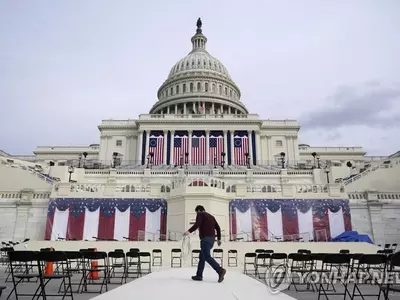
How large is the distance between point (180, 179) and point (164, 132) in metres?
39.8

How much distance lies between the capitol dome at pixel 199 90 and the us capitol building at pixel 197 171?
27cm

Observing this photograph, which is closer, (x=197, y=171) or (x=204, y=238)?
(x=204, y=238)

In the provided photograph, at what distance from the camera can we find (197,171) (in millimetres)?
46688

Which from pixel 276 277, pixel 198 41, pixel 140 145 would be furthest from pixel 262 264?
pixel 198 41

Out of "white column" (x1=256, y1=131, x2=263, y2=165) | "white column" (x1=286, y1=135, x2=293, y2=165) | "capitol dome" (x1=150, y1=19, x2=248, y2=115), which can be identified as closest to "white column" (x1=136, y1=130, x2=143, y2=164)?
"capitol dome" (x1=150, y1=19, x2=248, y2=115)

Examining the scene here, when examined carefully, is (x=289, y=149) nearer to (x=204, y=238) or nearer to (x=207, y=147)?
(x=207, y=147)

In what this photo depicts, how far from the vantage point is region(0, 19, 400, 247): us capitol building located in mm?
29266

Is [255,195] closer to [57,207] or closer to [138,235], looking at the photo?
[138,235]

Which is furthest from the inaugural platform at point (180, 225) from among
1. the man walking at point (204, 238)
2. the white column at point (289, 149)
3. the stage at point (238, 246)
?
the white column at point (289, 149)

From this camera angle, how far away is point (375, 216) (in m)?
29.8

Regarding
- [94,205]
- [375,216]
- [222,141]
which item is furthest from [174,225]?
[222,141]

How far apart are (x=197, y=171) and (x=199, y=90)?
49.8 metres

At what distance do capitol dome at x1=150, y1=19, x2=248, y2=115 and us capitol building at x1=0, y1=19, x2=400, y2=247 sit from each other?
27 centimetres

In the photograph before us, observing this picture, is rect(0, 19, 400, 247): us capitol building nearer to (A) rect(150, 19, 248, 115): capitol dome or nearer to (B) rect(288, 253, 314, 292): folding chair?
(A) rect(150, 19, 248, 115): capitol dome
